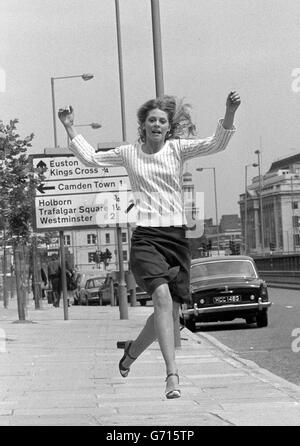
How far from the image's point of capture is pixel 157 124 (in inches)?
189

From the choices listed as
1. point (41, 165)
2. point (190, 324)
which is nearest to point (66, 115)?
point (41, 165)

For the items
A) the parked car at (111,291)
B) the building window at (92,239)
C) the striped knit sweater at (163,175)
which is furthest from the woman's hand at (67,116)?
the building window at (92,239)

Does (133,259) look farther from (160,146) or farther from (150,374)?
(150,374)

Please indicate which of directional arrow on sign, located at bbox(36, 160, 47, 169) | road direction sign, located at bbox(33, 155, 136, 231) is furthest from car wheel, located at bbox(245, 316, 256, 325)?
directional arrow on sign, located at bbox(36, 160, 47, 169)

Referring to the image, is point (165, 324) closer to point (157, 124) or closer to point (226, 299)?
point (157, 124)

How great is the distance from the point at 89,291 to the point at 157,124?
3884cm

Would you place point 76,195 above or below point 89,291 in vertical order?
above

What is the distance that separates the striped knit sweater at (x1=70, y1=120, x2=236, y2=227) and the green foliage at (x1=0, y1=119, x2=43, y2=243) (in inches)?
419

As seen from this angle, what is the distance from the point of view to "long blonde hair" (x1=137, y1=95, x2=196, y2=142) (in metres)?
4.88

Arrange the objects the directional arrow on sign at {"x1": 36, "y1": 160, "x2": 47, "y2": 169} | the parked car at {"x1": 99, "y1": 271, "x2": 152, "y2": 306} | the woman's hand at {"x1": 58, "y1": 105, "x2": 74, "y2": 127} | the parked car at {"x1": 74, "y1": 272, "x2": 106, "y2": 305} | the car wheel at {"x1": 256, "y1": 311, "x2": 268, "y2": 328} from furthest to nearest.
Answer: the parked car at {"x1": 74, "y1": 272, "x2": 106, "y2": 305} → the parked car at {"x1": 99, "y1": 271, "x2": 152, "y2": 306} → the car wheel at {"x1": 256, "y1": 311, "x2": 268, "y2": 328} → the directional arrow on sign at {"x1": 36, "y1": 160, "x2": 47, "y2": 169} → the woman's hand at {"x1": 58, "y1": 105, "x2": 74, "y2": 127}

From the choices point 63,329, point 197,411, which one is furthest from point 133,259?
point 63,329

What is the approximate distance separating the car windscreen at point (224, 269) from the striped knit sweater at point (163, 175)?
17.7 metres

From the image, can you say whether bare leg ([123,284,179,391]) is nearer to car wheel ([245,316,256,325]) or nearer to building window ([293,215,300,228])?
car wheel ([245,316,256,325])

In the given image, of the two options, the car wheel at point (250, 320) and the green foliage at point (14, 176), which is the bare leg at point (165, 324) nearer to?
the green foliage at point (14, 176)
